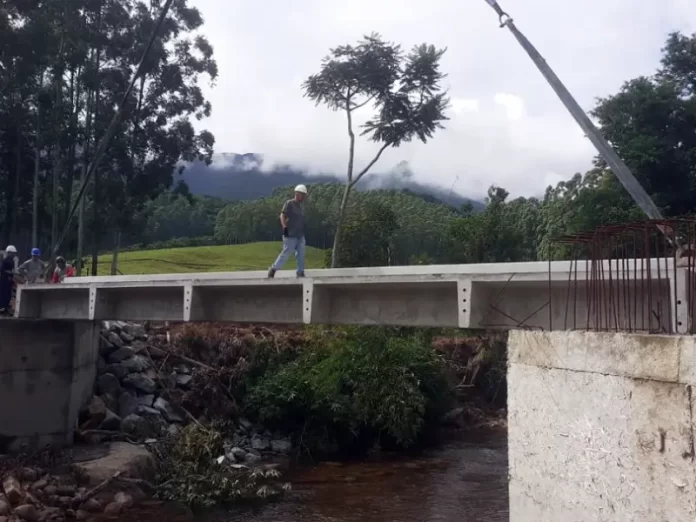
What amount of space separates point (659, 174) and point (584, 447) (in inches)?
1059

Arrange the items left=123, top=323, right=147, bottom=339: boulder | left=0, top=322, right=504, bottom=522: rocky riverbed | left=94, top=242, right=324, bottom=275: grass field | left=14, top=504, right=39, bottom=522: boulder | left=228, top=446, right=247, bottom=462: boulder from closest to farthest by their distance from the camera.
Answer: left=14, top=504, right=39, bottom=522: boulder, left=0, top=322, right=504, bottom=522: rocky riverbed, left=228, top=446, right=247, bottom=462: boulder, left=123, top=323, right=147, bottom=339: boulder, left=94, top=242, right=324, bottom=275: grass field

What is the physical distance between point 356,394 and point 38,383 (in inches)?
342

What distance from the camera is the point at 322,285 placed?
11.6 metres

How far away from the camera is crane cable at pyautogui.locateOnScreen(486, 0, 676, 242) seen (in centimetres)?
779

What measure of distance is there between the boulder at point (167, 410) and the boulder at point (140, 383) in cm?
56

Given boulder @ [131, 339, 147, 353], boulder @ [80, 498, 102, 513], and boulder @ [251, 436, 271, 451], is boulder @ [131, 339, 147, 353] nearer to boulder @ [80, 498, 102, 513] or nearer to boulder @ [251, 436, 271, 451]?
boulder @ [251, 436, 271, 451]

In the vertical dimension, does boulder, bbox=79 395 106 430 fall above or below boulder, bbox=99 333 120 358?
below

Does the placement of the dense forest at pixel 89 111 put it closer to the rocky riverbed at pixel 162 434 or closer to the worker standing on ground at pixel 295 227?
the rocky riverbed at pixel 162 434

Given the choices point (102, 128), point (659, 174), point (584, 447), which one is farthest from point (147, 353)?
point (659, 174)

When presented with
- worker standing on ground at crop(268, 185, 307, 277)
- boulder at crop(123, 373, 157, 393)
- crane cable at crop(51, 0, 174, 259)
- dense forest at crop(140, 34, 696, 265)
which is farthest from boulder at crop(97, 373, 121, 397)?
dense forest at crop(140, 34, 696, 265)

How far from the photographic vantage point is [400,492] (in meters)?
16.5

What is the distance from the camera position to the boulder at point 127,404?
19688 mm

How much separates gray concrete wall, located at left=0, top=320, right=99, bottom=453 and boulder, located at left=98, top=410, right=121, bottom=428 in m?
0.77

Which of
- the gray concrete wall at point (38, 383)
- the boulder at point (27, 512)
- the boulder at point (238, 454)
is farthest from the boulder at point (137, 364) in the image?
the boulder at point (27, 512)
